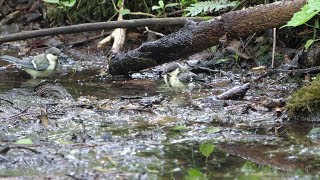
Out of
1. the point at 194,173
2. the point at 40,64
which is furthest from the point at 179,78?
the point at 194,173

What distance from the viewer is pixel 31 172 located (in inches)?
151

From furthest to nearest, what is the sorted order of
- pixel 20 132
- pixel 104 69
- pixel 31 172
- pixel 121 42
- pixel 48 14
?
pixel 48 14 < pixel 121 42 < pixel 104 69 < pixel 20 132 < pixel 31 172

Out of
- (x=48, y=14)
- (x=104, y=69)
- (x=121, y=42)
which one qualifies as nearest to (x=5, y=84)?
(x=104, y=69)

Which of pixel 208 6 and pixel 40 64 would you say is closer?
pixel 208 6

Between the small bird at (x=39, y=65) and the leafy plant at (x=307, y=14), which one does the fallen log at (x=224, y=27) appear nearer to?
the leafy plant at (x=307, y=14)

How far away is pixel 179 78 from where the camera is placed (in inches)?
299

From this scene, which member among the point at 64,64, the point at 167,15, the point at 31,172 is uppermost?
the point at 31,172

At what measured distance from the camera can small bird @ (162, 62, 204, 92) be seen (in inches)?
297

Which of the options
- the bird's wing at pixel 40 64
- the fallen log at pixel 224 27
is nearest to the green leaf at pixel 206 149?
the fallen log at pixel 224 27

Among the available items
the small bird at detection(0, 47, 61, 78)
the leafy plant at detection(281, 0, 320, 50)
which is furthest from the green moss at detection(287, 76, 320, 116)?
the small bird at detection(0, 47, 61, 78)

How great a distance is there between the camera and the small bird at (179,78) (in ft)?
24.7

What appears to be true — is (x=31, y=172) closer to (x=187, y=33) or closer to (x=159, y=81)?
(x=187, y=33)

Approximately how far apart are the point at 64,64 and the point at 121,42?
964 millimetres

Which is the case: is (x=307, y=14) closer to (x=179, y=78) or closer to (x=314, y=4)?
(x=314, y=4)
